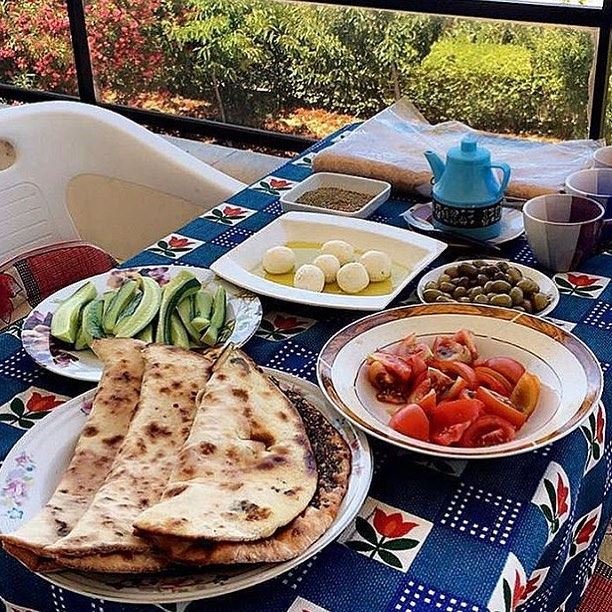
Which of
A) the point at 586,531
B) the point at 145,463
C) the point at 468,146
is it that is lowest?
the point at 586,531

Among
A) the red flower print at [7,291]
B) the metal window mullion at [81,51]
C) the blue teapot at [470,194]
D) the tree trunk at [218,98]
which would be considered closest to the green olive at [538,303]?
the blue teapot at [470,194]

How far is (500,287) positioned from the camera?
1213mm

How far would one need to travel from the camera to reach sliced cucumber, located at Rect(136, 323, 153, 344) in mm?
1169

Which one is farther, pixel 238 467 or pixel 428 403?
pixel 428 403

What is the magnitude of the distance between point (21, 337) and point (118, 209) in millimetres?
1078

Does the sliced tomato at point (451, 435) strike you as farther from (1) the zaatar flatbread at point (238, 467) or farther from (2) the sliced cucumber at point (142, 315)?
(2) the sliced cucumber at point (142, 315)

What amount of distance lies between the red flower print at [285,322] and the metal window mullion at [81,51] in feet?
6.02

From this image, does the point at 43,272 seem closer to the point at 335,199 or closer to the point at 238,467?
the point at 335,199

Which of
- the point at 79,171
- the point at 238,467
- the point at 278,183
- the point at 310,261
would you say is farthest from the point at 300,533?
the point at 79,171

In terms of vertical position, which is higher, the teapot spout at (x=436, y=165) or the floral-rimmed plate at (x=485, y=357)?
the teapot spout at (x=436, y=165)

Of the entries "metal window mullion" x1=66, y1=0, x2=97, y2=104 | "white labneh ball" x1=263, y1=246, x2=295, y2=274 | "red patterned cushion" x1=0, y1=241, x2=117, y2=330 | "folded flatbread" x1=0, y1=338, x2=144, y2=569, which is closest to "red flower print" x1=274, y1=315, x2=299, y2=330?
"white labneh ball" x1=263, y1=246, x2=295, y2=274

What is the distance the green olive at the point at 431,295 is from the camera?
4.01ft

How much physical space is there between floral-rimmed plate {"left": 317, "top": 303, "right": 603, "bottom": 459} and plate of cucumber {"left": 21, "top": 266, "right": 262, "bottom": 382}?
0.54 ft

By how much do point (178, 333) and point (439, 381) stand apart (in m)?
0.36
